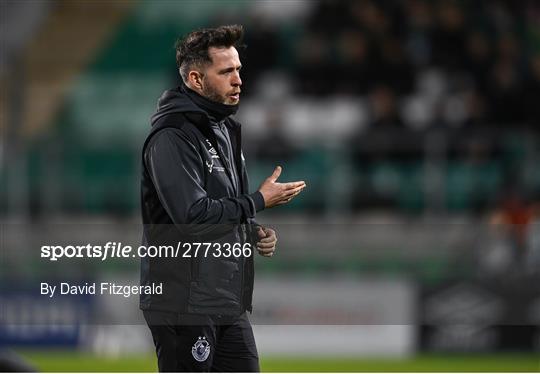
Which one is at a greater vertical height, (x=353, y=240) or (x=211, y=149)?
(x=211, y=149)

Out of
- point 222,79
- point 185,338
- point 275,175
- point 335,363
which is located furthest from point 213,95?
point 335,363

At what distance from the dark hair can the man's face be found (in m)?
0.02

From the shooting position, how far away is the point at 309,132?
13203 millimetres

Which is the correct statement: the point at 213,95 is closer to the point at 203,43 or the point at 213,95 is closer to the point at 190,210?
the point at 203,43

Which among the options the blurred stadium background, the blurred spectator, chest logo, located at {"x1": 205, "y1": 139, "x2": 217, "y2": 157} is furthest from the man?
the blurred spectator

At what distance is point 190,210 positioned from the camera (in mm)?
4035

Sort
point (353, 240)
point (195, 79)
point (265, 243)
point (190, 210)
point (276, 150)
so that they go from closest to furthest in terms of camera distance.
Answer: point (190, 210)
point (265, 243)
point (195, 79)
point (353, 240)
point (276, 150)

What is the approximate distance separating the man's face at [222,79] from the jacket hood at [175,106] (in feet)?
0.21

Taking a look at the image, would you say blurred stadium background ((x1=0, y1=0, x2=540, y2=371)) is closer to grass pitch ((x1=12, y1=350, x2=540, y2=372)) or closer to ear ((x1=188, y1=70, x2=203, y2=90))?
grass pitch ((x1=12, y1=350, x2=540, y2=372))

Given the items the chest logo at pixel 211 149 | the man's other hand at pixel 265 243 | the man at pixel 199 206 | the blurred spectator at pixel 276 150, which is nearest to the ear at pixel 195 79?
the man at pixel 199 206

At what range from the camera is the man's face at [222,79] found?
4.23 m

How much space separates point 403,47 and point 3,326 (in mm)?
5910

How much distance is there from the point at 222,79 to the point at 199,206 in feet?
1.53

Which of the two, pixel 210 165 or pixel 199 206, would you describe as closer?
pixel 199 206
